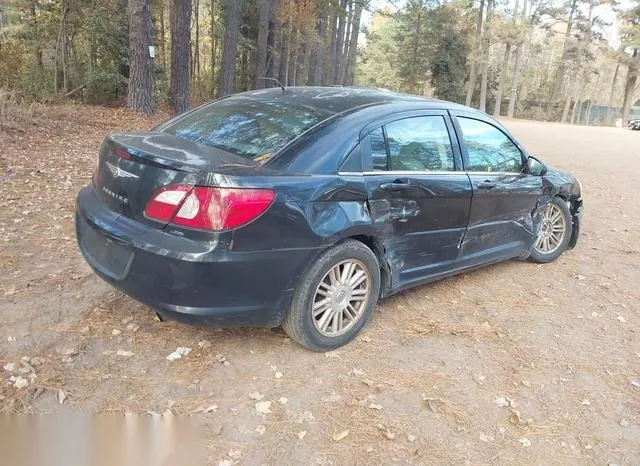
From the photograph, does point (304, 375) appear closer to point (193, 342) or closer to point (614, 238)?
point (193, 342)

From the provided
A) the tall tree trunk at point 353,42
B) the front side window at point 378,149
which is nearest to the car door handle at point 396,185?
the front side window at point 378,149

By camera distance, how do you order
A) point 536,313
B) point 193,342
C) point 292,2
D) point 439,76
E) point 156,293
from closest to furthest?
point 156,293 → point 193,342 → point 536,313 → point 292,2 → point 439,76

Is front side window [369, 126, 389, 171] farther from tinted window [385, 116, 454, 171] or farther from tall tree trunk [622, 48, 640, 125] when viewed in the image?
tall tree trunk [622, 48, 640, 125]

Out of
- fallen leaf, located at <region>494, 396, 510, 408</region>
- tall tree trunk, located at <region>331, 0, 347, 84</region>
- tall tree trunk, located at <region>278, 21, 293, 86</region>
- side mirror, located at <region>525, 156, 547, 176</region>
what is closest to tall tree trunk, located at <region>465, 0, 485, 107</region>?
tall tree trunk, located at <region>331, 0, 347, 84</region>

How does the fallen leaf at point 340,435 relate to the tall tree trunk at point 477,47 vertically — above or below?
below

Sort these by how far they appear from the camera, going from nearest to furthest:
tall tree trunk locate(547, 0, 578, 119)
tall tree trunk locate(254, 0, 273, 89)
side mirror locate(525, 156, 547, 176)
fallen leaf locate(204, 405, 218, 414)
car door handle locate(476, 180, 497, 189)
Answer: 1. fallen leaf locate(204, 405, 218, 414)
2. car door handle locate(476, 180, 497, 189)
3. side mirror locate(525, 156, 547, 176)
4. tall tree trunk locate(254, 0, 273, 89)
5. tall tree trunk locate(547, 0, 578, 119)

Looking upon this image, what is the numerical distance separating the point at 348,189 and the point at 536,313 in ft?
6.64

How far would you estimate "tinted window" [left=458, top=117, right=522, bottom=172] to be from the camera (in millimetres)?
4086

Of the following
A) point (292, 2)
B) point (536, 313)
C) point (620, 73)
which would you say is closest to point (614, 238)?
point (536, 313)

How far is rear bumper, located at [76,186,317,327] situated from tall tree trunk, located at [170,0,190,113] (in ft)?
37.9

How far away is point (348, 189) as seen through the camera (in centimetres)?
315

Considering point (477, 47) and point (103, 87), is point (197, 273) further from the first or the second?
point (477, 47)

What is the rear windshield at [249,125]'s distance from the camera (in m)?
3.17

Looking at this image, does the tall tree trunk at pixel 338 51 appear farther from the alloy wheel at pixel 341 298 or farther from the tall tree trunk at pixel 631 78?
the alloy wheel at pixel 341 298
